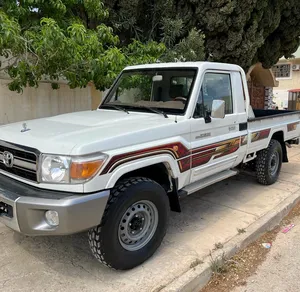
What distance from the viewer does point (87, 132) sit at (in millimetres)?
3002

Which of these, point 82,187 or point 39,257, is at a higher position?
point 82,187

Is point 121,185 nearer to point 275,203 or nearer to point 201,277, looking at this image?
point 201,277

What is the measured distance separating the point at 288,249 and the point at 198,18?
605 cm

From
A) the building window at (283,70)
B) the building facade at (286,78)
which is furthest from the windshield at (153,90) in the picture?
the building window at (283,70)

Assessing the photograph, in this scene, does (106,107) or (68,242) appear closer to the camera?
(68,242)

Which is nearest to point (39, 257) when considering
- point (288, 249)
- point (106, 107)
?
point (106, 107)

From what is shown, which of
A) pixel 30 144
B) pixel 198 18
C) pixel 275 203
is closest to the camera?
pixel 30 144

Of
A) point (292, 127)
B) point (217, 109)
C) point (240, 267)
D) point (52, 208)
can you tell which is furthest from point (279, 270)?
point (292, 127)

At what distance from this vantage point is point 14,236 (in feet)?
12.5

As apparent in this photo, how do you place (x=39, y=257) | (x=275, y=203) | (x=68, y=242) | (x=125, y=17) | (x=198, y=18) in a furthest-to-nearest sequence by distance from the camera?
1. (x=198, y=18)
2. (x=125, y=17)
3. (x=275, y=203)
4. (x=68, y=242)
5. (x=39, y=257)

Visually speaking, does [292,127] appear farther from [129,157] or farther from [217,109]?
[129,157]

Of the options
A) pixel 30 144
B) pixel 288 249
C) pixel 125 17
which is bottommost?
pixel 288 249

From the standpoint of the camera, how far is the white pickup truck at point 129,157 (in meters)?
2.65

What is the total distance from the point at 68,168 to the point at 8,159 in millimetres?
811
